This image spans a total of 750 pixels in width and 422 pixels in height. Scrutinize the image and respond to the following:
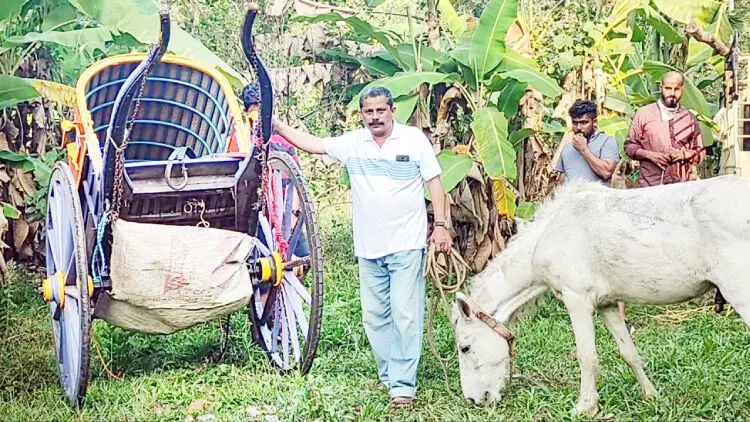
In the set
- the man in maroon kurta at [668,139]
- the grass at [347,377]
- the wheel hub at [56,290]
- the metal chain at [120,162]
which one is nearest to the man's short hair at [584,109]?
the man in maroon kurta at [668,139]

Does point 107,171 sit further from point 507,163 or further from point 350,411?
point 507,163

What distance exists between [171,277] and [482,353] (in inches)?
71.7

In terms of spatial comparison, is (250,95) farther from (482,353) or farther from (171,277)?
(482,353)

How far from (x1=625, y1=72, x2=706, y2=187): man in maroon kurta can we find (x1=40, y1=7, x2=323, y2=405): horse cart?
246 centimetres

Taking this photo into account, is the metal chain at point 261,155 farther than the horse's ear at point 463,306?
No

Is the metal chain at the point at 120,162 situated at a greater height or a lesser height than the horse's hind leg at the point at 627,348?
greater

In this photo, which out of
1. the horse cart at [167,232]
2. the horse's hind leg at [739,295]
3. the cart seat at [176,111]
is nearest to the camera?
the horse's hind leg at [739,295]

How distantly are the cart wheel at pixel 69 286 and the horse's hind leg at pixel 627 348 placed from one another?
2.90m

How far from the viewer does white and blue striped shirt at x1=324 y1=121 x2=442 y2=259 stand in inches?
198

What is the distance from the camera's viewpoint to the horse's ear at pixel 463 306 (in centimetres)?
504

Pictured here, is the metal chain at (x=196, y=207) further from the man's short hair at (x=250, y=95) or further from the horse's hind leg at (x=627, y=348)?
the horse's hind leg at (x=627, y=348)

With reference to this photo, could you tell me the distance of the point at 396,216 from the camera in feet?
16.5

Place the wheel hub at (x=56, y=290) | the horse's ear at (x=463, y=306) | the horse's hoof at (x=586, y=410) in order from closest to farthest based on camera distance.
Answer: the horse's hoof at (x=586, y=410) < the horse's ear at (x=463, y=306) < the wheel hub at (x=56, y=290)

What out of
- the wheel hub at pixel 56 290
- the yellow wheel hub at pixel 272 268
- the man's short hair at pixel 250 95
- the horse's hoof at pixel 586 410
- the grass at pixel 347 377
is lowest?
the grass at pixel 347 377
